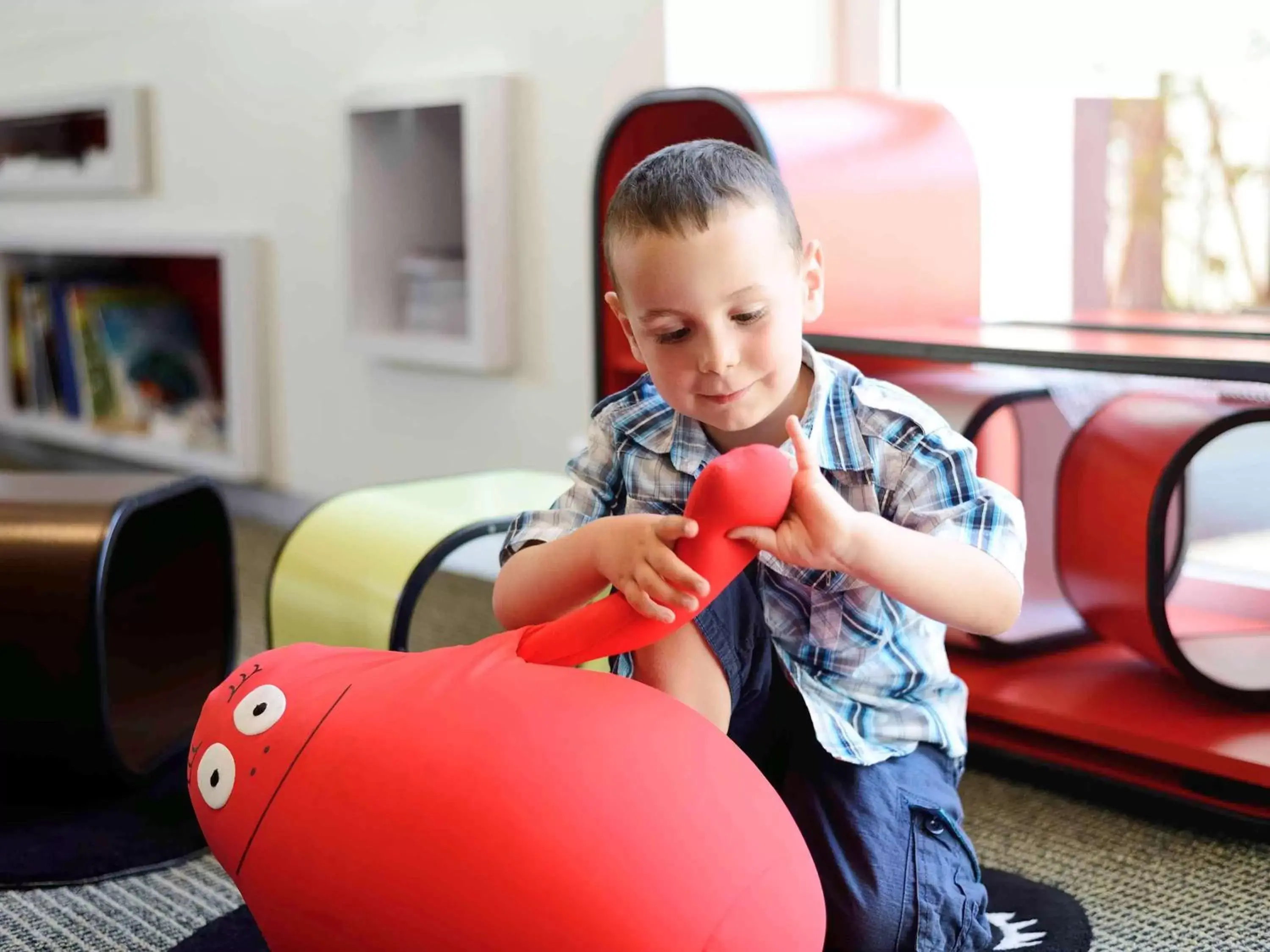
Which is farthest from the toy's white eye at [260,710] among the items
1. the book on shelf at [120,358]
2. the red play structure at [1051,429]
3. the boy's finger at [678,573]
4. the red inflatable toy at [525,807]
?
the book on shelf at [120,358]

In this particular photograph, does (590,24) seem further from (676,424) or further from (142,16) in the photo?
(142,16)

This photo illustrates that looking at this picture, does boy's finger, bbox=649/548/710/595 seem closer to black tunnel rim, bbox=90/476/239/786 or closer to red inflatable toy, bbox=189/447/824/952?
red inflatable toy, bbox=189/447/824/952

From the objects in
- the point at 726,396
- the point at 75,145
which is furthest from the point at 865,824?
the point at 75,145

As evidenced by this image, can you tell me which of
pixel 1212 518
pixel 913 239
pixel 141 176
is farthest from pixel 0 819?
pixel 141 176

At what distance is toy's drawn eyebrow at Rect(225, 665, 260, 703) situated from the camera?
90cm

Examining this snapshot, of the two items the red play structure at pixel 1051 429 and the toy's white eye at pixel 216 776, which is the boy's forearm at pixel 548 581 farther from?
the red play structure at pixel 1051 429

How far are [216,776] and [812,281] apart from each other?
497mm

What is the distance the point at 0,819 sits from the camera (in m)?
1.24

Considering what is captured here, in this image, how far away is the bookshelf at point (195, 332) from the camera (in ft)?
8.38

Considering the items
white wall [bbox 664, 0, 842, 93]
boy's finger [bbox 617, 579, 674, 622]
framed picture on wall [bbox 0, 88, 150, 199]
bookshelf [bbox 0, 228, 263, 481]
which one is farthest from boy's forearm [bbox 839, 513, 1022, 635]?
framed picture on wall [bbox 0, 88, 150, 199]

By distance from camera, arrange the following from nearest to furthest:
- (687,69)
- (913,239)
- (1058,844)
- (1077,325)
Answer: (1058,844) → (1077,325) → (913,239) → (687,69)

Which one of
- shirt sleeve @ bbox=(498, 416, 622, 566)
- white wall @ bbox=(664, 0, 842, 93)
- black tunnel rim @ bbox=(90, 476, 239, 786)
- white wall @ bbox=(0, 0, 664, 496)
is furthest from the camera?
white wall @ bbox=(0, 0, 664, 496)

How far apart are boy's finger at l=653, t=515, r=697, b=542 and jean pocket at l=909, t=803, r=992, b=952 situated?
0.30 m

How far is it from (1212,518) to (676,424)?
0.98 m
